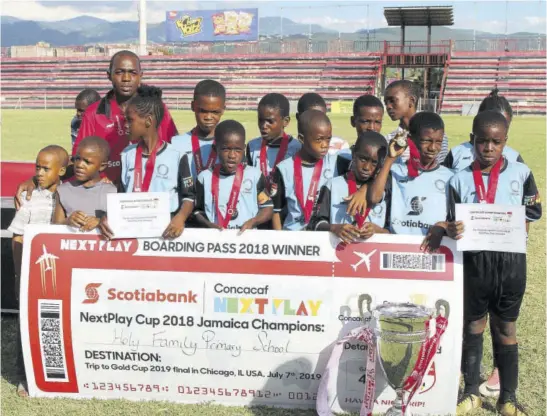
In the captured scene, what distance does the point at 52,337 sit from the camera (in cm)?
375

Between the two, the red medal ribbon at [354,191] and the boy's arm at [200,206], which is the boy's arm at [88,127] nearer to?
the boy's arm at [200,206]

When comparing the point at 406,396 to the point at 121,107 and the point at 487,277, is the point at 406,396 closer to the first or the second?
the point at 487,277

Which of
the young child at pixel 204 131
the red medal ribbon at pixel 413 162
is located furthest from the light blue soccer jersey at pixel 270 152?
the red medal ribbon at pixel 413 162

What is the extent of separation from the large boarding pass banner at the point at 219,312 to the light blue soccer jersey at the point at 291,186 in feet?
1.29

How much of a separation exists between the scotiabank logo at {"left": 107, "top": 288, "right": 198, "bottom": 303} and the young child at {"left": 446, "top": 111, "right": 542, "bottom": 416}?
1.48 m

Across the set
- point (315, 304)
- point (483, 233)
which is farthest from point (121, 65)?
point (483, 233)

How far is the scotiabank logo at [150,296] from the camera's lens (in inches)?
144

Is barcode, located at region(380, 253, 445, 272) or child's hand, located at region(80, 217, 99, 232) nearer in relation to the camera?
barcode, located at region(380, 253, 445, 272)

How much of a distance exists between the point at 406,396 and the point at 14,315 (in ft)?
10.5

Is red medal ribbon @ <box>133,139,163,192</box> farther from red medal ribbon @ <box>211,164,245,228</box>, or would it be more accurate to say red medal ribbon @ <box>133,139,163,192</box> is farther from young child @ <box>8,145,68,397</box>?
young child @ <box>8,145,68,397</box>

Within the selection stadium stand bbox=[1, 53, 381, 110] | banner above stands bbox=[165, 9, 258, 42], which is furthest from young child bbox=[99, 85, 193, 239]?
banner above stands bbox=[165, 9, 258, 42]

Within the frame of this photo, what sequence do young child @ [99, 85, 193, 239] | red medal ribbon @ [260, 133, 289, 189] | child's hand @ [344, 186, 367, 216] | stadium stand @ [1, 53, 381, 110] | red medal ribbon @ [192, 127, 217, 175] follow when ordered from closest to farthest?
child's hand @ [344, 186, 367, 216] → young child @ [99, 85, 193, 239] → red medal ribbon @ [192, 127, 217, 175] → red medal ribbon @ [260, 133, 289, 189] → stadium stand @ [1, 53, 381, 110]

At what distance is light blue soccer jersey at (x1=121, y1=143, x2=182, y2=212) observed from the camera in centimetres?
393

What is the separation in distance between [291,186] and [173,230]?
2.59 ft
